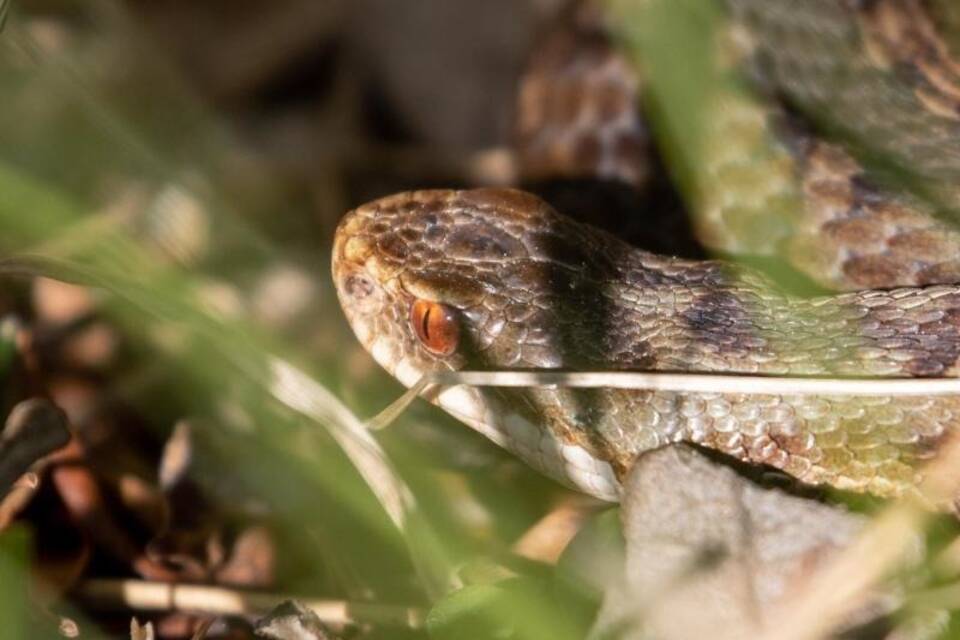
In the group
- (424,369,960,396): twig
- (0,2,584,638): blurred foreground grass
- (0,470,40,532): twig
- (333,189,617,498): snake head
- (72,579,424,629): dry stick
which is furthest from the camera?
(333,189,617,498): snake head

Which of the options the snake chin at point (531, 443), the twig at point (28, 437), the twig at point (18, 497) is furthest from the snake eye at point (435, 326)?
the twig at point (18, 497)

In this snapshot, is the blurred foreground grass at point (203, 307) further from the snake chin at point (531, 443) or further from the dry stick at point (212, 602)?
the snake chin at point (531, 443)

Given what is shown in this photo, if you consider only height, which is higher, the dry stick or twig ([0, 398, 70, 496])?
twig ([0, 398, 70, 496])

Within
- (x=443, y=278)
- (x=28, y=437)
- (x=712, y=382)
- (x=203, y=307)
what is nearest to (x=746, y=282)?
(x=712, y=382)

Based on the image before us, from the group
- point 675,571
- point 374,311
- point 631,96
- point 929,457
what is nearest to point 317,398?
point 374,311

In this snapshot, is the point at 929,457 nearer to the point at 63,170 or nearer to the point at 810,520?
the point at 810,520

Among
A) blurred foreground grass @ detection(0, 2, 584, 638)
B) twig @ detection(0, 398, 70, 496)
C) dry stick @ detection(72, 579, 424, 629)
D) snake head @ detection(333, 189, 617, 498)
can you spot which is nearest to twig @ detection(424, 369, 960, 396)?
snake head @ detection(333, 189, 617, 498)

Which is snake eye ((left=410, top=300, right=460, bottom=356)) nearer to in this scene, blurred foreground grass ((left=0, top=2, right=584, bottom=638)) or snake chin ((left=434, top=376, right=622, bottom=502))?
snake chin ((left=434, top=376, right=622, bottom=502))
